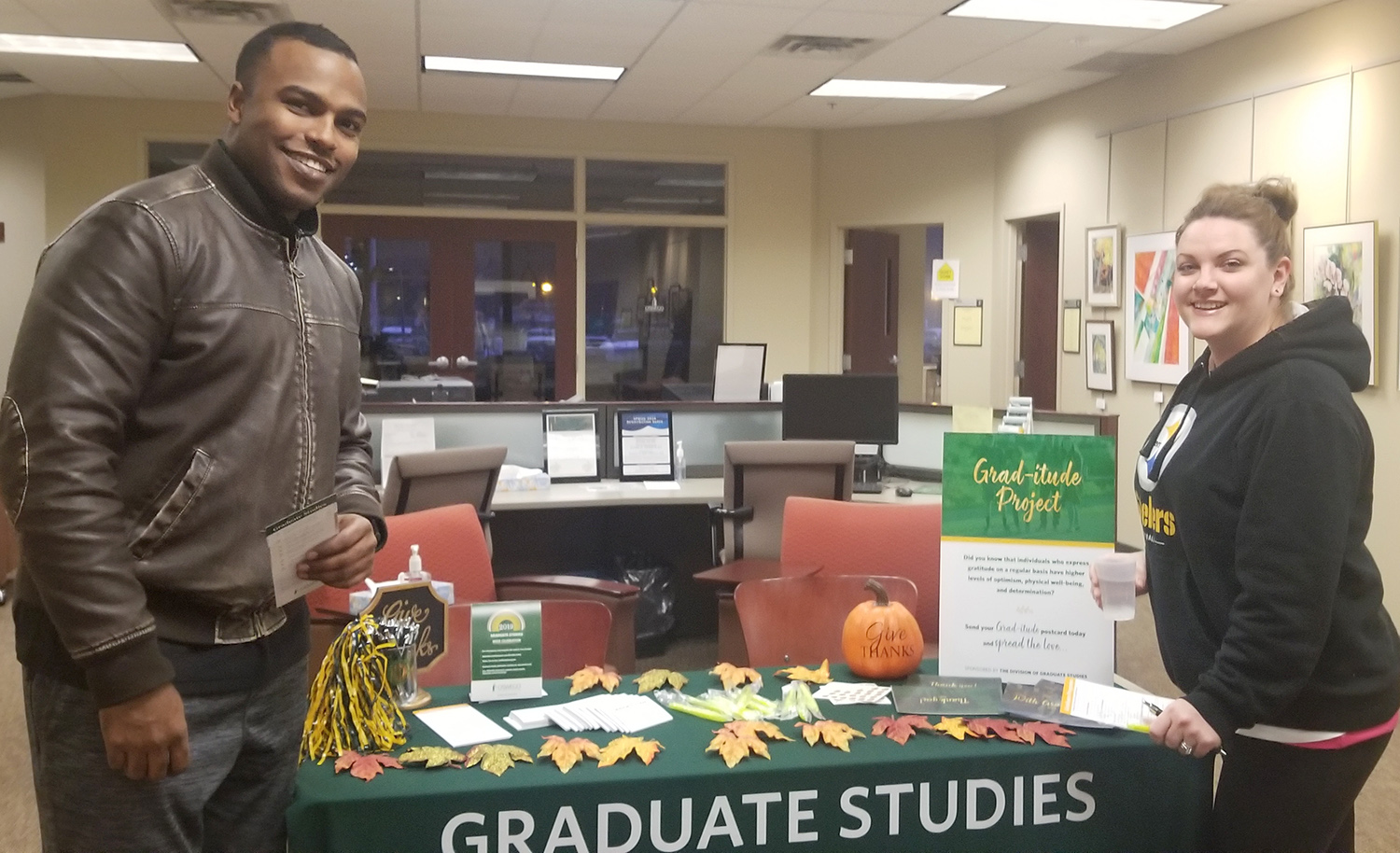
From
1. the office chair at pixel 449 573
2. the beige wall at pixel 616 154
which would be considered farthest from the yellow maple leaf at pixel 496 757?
the beige wall at pixel 616 154

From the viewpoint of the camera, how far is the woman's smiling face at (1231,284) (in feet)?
5.30

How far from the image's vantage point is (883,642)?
6.27ft

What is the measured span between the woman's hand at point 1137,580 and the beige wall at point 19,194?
8191mm

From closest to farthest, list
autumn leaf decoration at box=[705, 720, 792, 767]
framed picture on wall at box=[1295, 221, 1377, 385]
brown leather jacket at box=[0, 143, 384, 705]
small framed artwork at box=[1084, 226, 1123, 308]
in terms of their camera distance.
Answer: brown leather jacket at box=[0, 143, 384, 705] < autumn leaf decoration at box=[705, 720, 792, 767] < framed picture on wall at box=[1295, 221, 1377, 385] < small framed artwork at box=[1084, 226, 1123, 308]

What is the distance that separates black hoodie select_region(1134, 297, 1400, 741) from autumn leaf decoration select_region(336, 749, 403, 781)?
3.57ft

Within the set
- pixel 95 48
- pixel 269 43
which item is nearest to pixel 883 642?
pixel 269 43

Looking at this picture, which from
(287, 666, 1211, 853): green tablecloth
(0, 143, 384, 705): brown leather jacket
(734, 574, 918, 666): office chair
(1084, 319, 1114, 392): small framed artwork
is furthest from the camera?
(1084, 319, 1114, 392): small framed artwork

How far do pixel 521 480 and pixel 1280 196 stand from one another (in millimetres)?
3464

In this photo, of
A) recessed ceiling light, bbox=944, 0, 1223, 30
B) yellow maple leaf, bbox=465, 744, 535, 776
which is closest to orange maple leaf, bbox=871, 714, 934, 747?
yellow maple leaf, bbox=465, 744, 535, 776

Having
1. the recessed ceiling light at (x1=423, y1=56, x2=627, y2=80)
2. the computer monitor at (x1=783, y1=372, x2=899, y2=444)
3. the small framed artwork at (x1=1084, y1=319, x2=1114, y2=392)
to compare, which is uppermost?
the recessed ceiling light at (x1=423, y1=56, x2=627, y2=80)

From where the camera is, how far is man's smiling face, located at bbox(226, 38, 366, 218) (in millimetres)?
1433

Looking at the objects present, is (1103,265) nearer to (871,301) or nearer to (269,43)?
(871,301)

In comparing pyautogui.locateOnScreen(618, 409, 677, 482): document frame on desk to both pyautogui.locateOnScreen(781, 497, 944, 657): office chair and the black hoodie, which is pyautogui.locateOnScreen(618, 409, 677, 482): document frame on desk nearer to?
pyautogui.locateOnScreen(781, 497, 944, 657): office chair

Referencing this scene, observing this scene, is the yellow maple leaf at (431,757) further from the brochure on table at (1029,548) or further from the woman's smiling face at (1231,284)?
the woman's smiling face at (1231,284)
